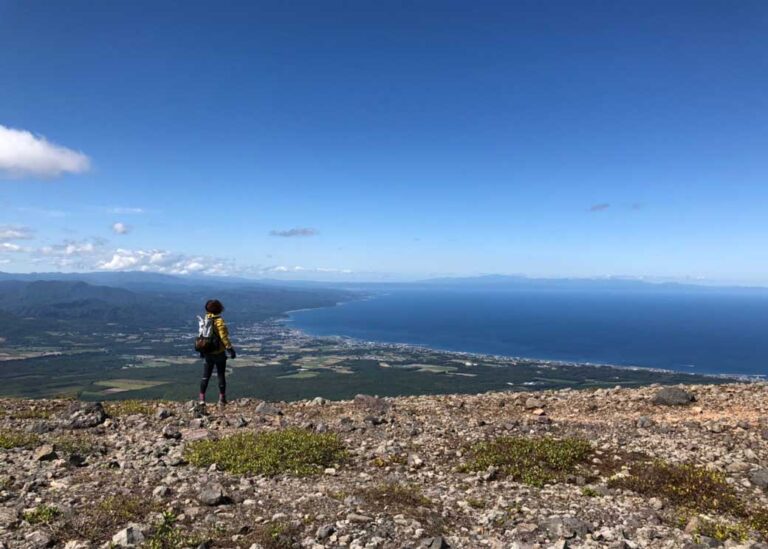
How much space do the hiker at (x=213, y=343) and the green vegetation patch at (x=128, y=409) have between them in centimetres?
200

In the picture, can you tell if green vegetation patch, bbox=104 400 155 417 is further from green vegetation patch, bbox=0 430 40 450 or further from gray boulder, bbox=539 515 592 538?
gray boulder, bbox=539 515 592 538

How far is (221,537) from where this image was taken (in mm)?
8156

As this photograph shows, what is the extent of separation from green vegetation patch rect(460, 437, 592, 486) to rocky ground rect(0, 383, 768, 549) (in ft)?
0.58

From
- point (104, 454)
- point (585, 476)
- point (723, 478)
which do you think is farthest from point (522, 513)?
point (104, 454)

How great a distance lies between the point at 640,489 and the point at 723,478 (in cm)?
227

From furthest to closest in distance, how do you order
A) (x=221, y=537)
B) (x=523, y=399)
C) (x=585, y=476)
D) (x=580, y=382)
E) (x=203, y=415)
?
(x=580, y=382)
(x=523, y=399)
(x=203, y=415)
(x=585, y=476)
(x=221, y=537)

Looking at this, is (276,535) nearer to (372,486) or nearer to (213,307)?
(372,486)

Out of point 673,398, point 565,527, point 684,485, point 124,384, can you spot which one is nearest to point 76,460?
point 565,527

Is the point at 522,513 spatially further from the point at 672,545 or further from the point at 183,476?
the point at 183,476

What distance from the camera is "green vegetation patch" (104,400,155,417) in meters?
17.4

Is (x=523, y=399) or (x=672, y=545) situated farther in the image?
(x=523, y=399)

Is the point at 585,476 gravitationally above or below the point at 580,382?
above

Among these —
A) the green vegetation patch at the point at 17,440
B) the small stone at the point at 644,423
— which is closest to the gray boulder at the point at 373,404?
the small stone at the point at 644,423

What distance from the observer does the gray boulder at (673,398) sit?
64.5 ft
